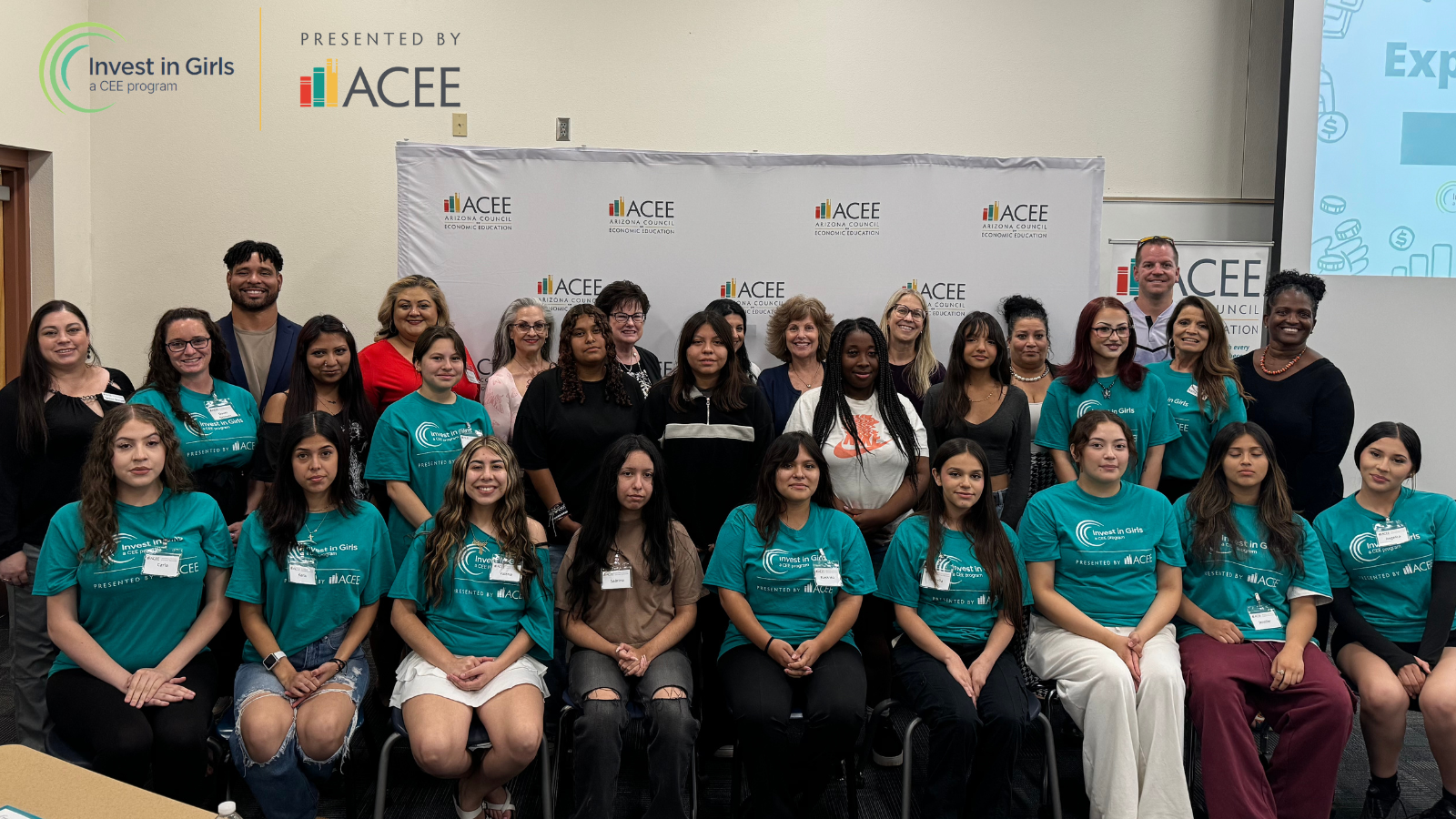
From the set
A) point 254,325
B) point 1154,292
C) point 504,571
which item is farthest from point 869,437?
point 254,325

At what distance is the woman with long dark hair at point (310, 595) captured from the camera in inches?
95.3

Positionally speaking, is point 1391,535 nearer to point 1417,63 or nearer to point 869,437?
point 869,437

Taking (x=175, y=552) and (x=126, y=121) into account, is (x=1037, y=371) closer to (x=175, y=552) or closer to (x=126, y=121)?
(x=175, y=552)

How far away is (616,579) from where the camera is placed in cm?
262

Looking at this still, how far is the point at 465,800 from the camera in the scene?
251 centimetres

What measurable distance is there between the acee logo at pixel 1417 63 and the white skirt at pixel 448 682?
4735 millimetres

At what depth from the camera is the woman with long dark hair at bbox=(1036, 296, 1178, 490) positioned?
124 inches

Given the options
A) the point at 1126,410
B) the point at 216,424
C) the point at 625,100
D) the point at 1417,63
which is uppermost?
the point at 1417,63

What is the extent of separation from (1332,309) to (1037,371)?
79.7 inches

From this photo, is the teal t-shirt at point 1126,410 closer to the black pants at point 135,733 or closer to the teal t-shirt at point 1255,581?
the teal t-shirt at point 1255,581

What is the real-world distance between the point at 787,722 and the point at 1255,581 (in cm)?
150

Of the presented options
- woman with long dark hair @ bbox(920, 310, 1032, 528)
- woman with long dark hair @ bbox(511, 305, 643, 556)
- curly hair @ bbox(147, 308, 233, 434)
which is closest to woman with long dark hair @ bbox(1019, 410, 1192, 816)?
woman with long dark hair @ bbox(920, 310, 1032, 528)

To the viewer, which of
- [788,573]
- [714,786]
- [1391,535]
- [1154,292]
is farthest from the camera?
[1154,292]

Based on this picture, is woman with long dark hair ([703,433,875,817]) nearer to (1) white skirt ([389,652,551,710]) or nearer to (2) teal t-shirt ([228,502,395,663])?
(1) white skirt ([389,652,551,710])
